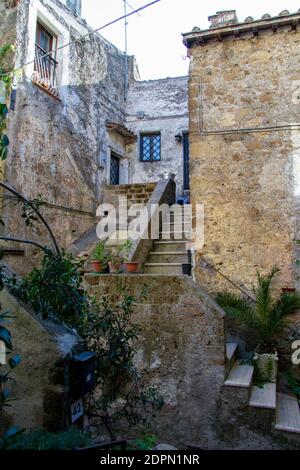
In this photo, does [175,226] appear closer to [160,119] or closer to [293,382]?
[293,382]

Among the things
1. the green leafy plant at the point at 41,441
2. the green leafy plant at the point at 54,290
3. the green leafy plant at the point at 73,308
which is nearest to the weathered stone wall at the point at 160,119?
the green leafy plant at the point at 73,308

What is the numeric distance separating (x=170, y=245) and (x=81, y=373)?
4726 mm

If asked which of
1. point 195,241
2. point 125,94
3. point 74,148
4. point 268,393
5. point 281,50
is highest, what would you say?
point 125,94

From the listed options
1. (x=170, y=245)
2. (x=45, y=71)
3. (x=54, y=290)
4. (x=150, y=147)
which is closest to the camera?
(x=54, y=290)

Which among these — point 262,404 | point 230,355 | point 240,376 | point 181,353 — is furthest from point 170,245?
point 262,404

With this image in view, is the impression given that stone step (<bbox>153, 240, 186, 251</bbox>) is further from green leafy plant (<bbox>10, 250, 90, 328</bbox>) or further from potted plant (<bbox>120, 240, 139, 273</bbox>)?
green leafy plant (<bbox>10, 250, 90, 328</bbox>)

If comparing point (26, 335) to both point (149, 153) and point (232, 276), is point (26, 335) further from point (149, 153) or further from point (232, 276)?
point (149, 153)

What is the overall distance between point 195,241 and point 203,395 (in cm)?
290

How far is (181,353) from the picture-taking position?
455 cm

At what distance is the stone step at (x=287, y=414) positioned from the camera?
Result: 4.02m

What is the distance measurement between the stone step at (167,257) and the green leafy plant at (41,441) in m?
4.73

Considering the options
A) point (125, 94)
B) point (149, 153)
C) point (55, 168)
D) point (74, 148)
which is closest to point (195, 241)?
point (55, 168)

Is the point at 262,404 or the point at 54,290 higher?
the point at 54,290

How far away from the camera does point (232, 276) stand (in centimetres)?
628
